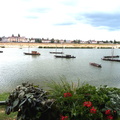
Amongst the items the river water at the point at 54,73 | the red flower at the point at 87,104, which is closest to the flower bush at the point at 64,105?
the red flower at the point at 87,104

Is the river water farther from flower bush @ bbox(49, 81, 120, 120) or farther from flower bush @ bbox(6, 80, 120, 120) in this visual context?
flower bush @ bbox(6, 80, 120, 120)

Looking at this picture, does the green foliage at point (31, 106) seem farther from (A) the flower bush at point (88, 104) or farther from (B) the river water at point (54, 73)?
(B) the river water at point (54, 73)

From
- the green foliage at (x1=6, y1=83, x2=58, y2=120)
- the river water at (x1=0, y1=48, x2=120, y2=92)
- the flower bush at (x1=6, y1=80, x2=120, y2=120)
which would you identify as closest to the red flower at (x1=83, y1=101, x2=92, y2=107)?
the flower bush at (x1=6, y1=80, x2=120, y2=120)

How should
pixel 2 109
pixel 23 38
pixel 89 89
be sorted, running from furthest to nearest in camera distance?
1. pixel 23 38
2. pixel 2 109
3. pixel 89 89

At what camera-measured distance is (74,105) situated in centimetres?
349

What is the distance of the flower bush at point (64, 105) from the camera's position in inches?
132

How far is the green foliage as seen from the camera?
335 centimetres

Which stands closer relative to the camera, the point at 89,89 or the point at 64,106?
the point at 64,106

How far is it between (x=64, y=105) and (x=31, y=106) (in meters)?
0.74

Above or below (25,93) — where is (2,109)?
below

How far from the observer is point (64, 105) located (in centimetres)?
357

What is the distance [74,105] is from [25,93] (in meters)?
1.12

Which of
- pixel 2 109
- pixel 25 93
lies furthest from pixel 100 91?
pixel 2 109

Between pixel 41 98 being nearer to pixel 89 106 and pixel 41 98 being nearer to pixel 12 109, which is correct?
pixel 12 109
